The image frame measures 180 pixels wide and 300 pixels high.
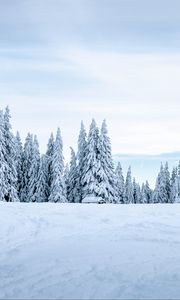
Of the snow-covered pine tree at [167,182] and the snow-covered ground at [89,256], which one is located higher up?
the snow-covered pine tree at [167,182]

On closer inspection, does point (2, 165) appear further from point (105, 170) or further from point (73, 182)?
point (73, 182)

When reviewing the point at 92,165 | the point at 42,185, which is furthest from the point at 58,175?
the point at 92,165

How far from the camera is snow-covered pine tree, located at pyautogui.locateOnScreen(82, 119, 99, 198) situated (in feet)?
186

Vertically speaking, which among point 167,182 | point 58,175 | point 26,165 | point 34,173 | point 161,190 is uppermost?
point 26,165

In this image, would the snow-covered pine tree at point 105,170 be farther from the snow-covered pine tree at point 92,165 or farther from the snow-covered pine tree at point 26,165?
the snow-covered pine tree at point 26,165

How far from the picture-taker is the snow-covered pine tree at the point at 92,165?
5679 centimetres

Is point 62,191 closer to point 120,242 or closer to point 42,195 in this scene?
point 42,195

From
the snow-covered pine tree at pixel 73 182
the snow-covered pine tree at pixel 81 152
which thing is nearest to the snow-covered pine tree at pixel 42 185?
the snow-covered pine tree at pixel 73 182

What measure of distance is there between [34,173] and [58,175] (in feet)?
21.8

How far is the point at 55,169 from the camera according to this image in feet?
205

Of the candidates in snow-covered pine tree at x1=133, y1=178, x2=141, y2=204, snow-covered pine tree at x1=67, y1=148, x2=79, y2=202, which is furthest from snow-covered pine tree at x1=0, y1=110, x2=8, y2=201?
snow-covered pine tree at x1=133, y1=178, x2=141, y2=204

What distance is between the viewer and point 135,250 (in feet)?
38.8

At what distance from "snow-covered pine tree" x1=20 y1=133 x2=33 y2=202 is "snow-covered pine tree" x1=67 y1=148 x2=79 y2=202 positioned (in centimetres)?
718

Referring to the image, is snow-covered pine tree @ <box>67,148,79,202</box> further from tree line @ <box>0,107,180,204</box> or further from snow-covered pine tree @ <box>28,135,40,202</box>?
snow-covered pine tree @ <box>28,135,40,202</box>
